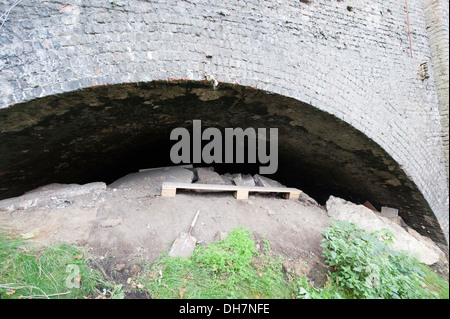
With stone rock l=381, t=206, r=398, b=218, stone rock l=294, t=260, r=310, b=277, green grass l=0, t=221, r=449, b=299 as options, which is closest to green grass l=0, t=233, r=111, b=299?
green grass l=0, t=221, r=449, b=299

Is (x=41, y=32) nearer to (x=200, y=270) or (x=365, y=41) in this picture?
(x=200, y=270)

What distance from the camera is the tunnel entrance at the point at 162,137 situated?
2.71 meters

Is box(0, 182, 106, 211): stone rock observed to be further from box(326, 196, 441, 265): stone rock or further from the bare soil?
box(326, 196, 441, 265): stone rock

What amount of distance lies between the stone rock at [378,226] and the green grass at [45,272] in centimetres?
343

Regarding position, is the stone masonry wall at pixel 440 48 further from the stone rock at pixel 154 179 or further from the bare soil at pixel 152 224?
the stone rock at pixel 154 179

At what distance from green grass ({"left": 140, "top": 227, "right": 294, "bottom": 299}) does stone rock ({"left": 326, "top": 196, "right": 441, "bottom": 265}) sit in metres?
1.91

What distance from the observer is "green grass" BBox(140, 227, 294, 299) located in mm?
2037

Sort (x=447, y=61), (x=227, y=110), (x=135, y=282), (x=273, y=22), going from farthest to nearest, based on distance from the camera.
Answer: (x=447, y=61)
(x=227, y=110)
(x=273, y=22)
(x=135, y=282)

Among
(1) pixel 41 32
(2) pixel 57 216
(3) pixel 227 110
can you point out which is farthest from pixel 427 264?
(1) pixel 41 32

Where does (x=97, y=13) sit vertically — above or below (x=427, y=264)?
above

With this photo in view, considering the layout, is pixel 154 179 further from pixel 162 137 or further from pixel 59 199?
pixel 59 199

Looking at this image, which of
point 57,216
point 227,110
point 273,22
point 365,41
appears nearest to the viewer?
point 57,216

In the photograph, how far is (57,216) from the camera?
2668mm

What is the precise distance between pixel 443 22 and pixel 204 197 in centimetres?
537
